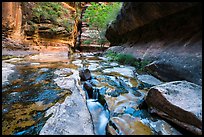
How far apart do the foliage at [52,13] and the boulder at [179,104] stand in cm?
1314

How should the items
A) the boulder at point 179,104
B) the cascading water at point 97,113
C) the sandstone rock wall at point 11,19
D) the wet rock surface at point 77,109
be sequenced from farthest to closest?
the sandstone rock wall at point 11,19, the cascading water at point 97,113, the wet rock surface at point 77,109, the boulder at point 179,104

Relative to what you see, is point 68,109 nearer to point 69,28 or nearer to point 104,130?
point 104,130

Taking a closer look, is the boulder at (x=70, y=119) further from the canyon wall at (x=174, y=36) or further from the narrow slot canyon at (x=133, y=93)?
the canyon wall at (x=174, y=36)

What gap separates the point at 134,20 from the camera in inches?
269

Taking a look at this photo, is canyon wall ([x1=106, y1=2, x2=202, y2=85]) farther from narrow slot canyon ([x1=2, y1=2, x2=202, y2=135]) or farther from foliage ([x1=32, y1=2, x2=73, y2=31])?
foliage ([x1=32, y1=2, x2=73, y2=31])

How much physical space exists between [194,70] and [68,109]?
2852mm

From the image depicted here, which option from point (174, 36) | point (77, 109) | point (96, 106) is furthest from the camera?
point (174, 36)

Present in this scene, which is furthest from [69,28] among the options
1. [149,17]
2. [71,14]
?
[149,17]

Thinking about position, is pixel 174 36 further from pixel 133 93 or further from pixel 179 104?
pixel 179 104

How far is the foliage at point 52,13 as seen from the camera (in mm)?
13188

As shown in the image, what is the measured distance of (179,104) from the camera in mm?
2229

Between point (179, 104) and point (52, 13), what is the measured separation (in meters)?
14.3

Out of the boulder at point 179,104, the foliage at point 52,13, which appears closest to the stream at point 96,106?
the boulder at point 179,104

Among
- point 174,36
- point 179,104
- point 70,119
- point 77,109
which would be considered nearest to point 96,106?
point 77,109
